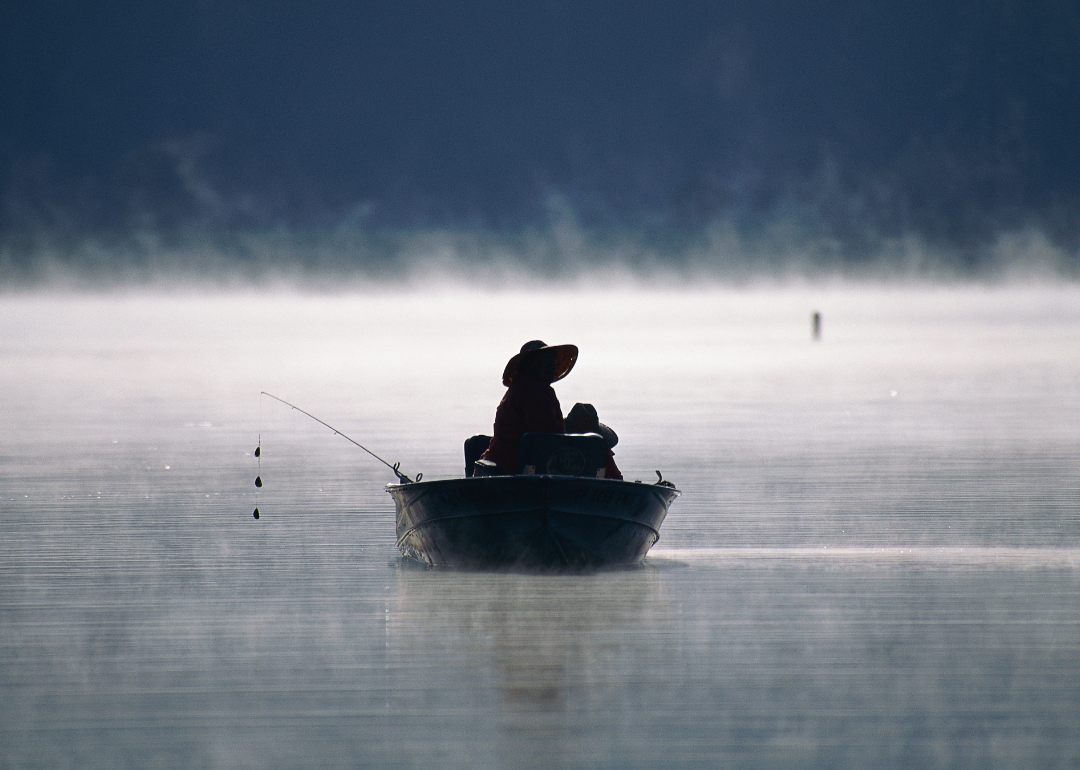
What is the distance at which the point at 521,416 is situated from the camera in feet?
47.6

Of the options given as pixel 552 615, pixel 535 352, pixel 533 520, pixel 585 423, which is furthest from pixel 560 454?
pixel 552 615

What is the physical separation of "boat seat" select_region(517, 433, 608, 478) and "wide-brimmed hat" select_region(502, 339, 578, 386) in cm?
50

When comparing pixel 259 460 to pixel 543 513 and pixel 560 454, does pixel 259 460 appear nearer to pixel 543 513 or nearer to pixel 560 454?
pixel 560 454

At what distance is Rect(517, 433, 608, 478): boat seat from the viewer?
14.3 metres

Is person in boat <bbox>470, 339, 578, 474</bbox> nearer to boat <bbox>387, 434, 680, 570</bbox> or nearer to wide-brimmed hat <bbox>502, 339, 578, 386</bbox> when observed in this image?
wide-brimmed hat <bbox>502, 339, 578, 386</bbox>

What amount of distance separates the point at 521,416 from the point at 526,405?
11cm

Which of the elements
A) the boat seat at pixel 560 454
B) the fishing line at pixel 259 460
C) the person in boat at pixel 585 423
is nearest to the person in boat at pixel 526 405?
the boat seat at pixel 560 454

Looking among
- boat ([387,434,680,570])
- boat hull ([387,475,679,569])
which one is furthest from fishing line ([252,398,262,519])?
boat ([387,434,680,570])

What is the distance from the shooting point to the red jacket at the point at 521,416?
1446 centimetres

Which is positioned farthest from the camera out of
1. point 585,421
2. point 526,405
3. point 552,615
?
point 585,421

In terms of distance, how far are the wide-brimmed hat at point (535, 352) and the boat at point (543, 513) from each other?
0.66 meters

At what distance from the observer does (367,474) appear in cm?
2438

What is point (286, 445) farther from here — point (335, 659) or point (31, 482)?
point (335, 659)

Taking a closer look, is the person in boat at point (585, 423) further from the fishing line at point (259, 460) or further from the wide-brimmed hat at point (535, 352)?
the fishing line at point (259, 460)
